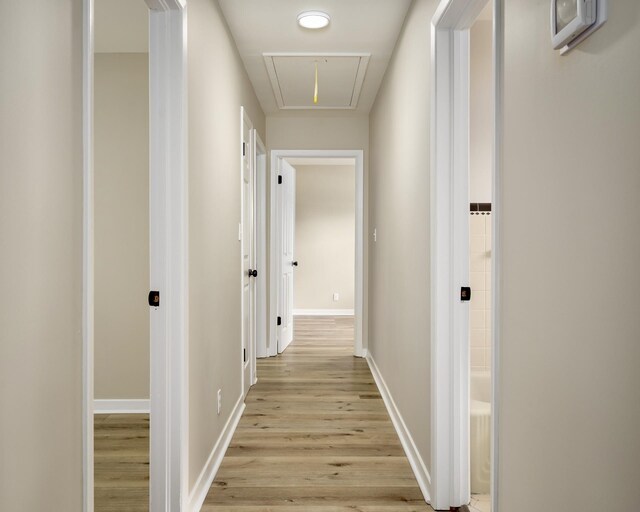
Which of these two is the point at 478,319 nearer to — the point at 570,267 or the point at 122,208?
the point at 570,267

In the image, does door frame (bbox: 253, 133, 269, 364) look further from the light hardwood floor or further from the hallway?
the light hardwood floor

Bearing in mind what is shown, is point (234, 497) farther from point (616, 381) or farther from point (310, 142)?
point (310, 142)

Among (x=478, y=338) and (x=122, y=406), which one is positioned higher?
(x=478, y=338)

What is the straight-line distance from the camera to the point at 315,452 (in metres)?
2.74

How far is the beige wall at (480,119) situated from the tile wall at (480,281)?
0.49 ft

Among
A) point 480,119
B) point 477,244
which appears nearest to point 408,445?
point 477,244

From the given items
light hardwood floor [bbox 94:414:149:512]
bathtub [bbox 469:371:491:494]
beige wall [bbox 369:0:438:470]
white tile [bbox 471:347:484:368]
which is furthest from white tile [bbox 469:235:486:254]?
light hardwood floor [bbox 94:414:149:512]

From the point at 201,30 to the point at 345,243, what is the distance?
5878 millimetres

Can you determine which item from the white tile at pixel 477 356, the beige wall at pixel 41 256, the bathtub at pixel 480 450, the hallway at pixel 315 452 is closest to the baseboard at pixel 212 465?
the hallway at pixel 315 452

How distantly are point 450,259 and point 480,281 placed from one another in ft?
2.48

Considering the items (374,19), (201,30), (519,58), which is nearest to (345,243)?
(374,19)

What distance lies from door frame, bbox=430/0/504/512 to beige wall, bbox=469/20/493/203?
73 cm

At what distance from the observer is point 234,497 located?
7.39 feet

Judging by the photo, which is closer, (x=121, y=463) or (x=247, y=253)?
(x=121, y=463)
